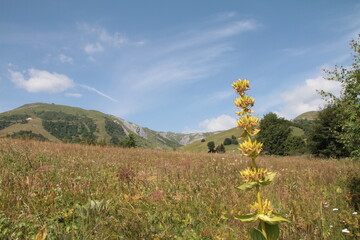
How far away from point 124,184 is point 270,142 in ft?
166

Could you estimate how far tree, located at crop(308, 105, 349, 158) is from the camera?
28.8 meters

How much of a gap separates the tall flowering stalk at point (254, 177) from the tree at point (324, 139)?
31.8 m

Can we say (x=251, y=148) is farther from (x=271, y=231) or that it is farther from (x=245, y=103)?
(x=271, y=231)

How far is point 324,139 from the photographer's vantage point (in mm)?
31453

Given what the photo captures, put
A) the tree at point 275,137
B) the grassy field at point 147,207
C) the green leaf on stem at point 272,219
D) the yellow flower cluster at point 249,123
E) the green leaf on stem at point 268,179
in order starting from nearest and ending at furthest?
the green leaf on stem at point 272,219
the green leaf on stem at point 268,179
the yellow flower cluster at point 249,123
the grassy field at point 147,207
the tree at point 275,137

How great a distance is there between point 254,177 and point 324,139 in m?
36.2

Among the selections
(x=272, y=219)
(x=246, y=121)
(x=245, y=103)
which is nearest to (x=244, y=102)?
(x=245, y=103)

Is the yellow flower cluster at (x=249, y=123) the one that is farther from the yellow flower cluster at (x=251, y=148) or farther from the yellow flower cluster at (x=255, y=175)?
the yellow flower cluster at (x=255, y=175)

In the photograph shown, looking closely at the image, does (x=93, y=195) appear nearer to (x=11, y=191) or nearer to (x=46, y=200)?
(x=46, y=200)

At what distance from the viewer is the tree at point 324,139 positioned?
28750mm

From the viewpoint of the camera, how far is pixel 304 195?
4.83 metres

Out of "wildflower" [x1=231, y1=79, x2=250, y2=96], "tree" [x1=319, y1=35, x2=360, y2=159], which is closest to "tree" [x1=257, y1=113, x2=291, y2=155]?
"tree" [x1=319, y1=35, x2=360, y2=159]

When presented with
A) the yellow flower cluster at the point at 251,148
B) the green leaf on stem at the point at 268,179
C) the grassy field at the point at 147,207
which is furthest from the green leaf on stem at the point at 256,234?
the grassy field at the point at 147,207

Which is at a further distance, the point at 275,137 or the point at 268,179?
the point at 275,137
